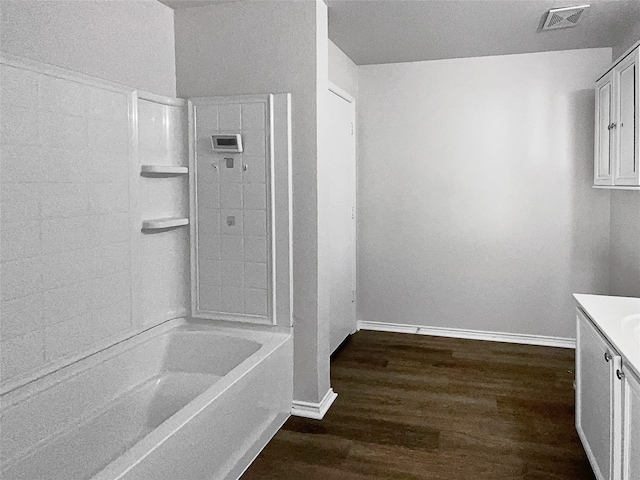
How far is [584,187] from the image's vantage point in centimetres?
419

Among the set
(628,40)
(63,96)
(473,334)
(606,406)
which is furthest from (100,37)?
(473,334)

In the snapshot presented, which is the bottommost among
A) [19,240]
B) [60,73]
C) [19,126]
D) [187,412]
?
[187,412]

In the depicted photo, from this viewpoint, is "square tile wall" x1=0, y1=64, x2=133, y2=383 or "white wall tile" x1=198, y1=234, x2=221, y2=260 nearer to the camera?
"square tile wall" x1=0, y1=64, x2=133, y2=383

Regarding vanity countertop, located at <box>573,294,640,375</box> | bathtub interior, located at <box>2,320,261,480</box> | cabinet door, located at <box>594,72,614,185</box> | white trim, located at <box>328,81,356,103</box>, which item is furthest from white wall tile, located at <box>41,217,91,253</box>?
cabinet door, located at <box>594,72,614,185</box>

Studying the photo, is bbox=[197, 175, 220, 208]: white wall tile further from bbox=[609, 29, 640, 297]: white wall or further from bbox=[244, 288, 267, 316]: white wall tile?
bbox=[609, 29, 640, 297]: white wall

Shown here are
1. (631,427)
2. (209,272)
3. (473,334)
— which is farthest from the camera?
(473,334)

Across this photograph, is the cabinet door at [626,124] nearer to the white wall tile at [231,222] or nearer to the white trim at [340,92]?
the white trim at [340,92]

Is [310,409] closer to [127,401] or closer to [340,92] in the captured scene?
[127,401]

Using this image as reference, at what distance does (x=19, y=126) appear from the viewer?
7.25 ft

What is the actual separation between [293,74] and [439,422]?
213 centimetres

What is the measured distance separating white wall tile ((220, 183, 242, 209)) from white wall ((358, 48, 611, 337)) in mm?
1823

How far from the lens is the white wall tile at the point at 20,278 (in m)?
2.17

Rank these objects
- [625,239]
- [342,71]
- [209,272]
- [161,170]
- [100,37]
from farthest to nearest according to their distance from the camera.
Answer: [342,71] < [625,239] < [209,272] < [161,170] < [100,37]

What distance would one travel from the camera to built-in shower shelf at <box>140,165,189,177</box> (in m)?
2.94
